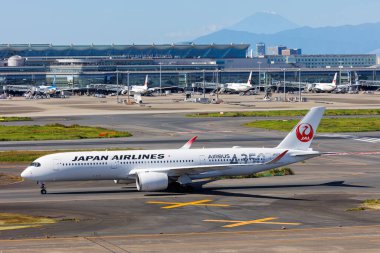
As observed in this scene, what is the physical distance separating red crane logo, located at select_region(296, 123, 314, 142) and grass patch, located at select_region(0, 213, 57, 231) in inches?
990

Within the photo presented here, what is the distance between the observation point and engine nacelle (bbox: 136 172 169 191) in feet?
220

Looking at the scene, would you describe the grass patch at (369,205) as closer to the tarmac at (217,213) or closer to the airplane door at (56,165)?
the tarmac at (217,213)

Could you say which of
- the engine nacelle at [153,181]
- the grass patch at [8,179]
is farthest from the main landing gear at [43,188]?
the engine nacelle at [153,181]

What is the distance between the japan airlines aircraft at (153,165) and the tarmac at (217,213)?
1413 mm

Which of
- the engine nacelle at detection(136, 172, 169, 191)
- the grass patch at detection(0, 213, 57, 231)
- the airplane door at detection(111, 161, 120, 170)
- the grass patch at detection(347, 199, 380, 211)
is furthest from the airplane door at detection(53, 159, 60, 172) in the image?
the grass patch at detection(347, 199, 380, 211)

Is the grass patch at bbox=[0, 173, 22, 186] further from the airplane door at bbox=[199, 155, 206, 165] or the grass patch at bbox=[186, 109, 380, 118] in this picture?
the grass patch at bbox=[186, 109, 380, 118]

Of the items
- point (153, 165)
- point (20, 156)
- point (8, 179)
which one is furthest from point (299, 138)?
point (20, 156)

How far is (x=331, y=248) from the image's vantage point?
45.6 meters

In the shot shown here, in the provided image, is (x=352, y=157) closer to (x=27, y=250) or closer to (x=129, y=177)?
(x=129, y=177)

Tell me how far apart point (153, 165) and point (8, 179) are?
16805mm

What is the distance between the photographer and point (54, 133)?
126 metres

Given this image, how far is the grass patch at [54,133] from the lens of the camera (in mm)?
119875

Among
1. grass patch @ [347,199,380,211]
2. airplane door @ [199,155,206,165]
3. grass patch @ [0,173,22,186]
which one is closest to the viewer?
grass patch @ [347,199,380,211]

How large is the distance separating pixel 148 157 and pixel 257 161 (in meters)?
9.24
